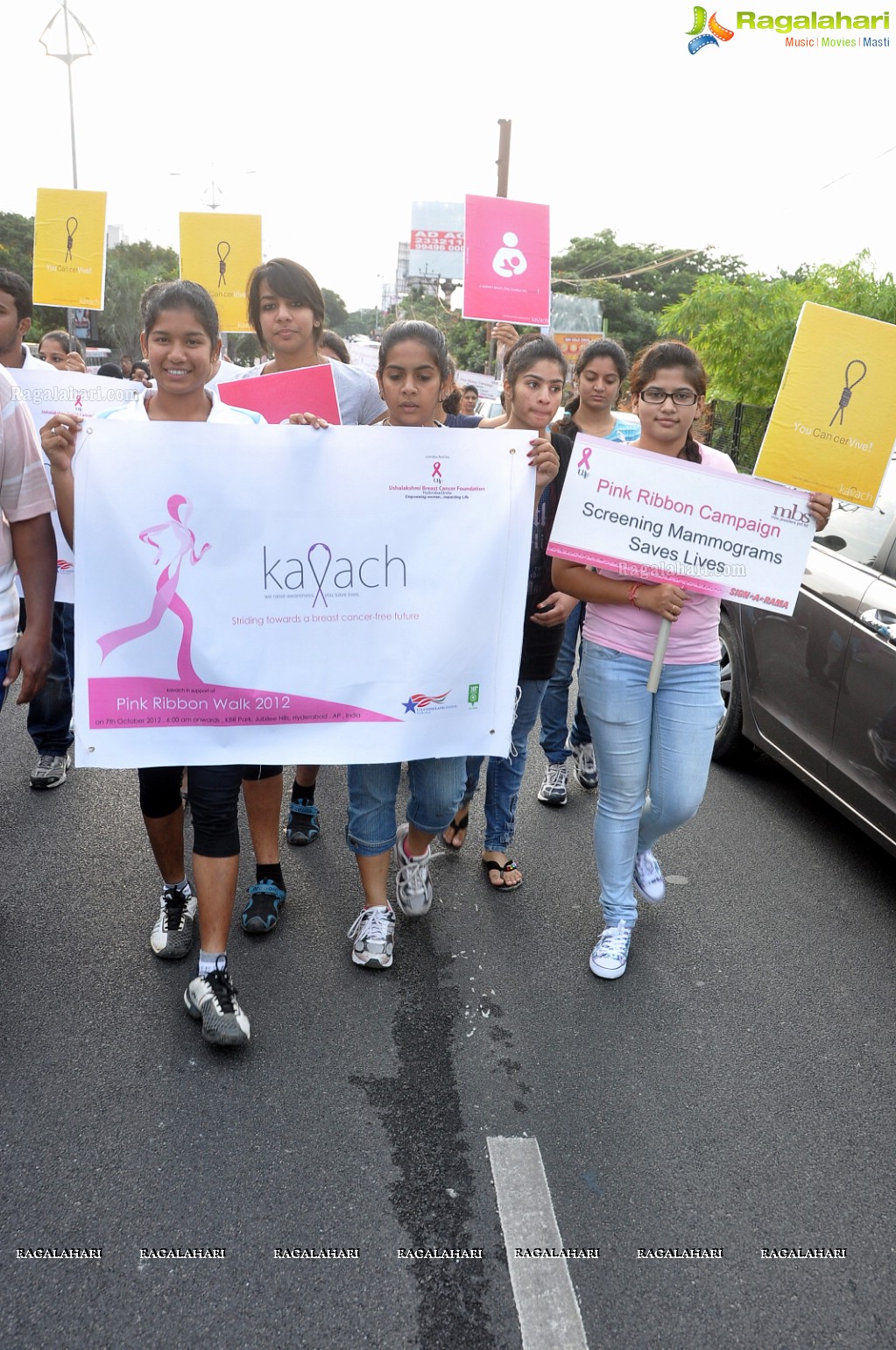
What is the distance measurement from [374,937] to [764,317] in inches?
590

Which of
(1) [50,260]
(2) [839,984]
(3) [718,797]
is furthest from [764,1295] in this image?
(1) [50,260]

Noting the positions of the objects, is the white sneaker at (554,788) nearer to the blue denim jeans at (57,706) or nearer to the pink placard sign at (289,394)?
the pink placard sign at (289,394)

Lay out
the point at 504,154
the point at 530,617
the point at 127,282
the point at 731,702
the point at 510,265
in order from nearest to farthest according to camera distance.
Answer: the point at 530,617
the point at 731,702
the point at 510,265
the point at 504,154
the point at 127,282

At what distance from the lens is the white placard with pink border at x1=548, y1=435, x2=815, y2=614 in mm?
3141

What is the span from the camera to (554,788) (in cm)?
486

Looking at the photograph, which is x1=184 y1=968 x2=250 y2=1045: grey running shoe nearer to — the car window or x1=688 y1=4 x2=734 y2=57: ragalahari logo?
the car window

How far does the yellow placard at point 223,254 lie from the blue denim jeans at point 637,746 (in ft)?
15.4

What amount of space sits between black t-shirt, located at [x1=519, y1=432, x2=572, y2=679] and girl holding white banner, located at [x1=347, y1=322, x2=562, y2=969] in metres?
0.12

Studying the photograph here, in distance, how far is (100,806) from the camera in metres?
4.53

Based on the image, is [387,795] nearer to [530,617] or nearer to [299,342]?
[530,617]

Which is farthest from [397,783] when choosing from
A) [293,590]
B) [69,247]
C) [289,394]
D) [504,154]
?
[504,154]

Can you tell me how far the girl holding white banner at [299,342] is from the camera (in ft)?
12.8

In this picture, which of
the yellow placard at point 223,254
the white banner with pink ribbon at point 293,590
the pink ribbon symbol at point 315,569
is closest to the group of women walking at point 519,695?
the white banner with pink ribbon at point 293,590

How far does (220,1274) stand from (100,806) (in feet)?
8.94
